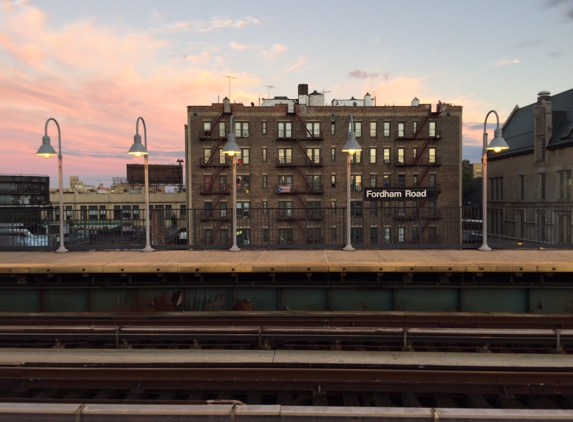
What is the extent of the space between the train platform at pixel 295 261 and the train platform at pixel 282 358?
2382 millimetres

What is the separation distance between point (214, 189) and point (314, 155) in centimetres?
1473

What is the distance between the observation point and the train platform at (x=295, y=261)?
934 centimetres

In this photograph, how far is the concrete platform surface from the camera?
6.90 meters

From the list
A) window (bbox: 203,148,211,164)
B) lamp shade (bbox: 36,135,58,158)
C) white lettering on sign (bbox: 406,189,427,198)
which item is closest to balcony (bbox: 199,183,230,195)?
window (bbox: 203,148,211,164)

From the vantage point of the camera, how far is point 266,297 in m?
9.94

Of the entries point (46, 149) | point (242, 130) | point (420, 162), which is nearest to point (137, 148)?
point (46, 149)

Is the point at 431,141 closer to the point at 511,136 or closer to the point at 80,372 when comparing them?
the point at 511,136

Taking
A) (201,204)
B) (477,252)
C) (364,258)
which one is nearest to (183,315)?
(364,258)

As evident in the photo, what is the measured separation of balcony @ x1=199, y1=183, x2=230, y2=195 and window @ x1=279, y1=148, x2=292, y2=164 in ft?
27.7

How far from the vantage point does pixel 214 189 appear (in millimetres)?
50750

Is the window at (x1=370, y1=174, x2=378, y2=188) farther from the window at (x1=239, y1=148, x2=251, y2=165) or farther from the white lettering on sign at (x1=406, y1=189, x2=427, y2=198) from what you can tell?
the white lettering on sign at (x1=406, y1=189, x2=427, y2=198)

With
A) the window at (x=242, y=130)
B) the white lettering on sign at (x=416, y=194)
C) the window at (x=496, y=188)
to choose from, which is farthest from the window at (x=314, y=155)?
the white lettering on sign at (x=416, y=194)

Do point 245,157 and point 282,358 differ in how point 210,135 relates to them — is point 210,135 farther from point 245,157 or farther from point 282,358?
point 282,358

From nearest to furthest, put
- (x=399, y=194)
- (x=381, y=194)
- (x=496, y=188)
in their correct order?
(x=399, y=194), (x=381, y=194), (x=496, y=188)
